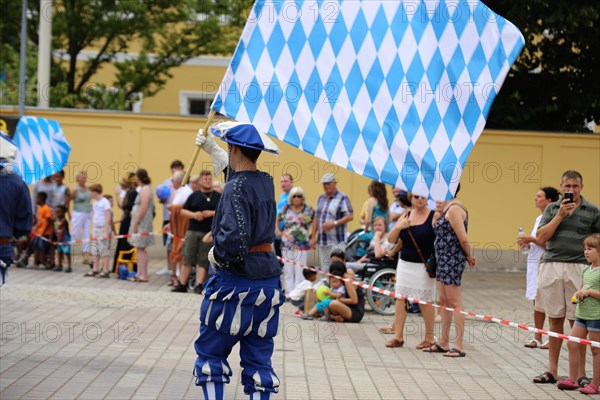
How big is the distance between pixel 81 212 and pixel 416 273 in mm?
9309

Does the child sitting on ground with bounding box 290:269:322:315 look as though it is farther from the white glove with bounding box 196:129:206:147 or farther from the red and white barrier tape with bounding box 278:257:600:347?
the white glove with bounding box 196:129:206:147

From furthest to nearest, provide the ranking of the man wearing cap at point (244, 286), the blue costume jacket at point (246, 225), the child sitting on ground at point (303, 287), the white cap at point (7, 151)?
the child sitting on ground at point (303, 287) < the white cap at point (7, 151) < the man wearing cap at point (244, 286) < the blue costume jacket at point (246, 225)

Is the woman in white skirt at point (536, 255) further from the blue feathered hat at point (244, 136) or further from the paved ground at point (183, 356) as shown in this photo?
the blue feathered hat at point (244, 136)

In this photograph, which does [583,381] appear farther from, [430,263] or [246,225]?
[246,225]

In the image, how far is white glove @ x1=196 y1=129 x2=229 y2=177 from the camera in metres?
6.94

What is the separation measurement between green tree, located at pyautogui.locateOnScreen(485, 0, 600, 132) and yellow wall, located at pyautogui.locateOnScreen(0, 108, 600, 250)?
663 millimetres

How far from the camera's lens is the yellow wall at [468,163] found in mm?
21062

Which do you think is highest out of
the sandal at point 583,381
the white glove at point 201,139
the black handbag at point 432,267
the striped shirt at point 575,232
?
the white glove at point 201,139

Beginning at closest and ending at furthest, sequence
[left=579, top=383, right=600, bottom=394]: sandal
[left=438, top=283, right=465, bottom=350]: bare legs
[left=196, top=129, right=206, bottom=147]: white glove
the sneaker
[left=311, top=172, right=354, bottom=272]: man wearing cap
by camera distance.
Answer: [left=196, top=129, right=206, bottom=147]: white glove, [left=579, top=383, right=600, bottom=394]: sandal, [left=438, top=283, right=465, bottom=350]: bare legs, [left=311, top=172, right=354, bottom=272]: man wearing cap, the sneaker

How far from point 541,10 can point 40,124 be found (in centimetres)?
1001

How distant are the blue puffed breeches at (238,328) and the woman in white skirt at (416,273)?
4.72m

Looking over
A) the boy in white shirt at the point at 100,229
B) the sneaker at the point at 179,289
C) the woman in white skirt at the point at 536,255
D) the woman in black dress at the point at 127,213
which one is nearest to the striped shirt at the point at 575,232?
the woman in white skirt at the point at 536,255

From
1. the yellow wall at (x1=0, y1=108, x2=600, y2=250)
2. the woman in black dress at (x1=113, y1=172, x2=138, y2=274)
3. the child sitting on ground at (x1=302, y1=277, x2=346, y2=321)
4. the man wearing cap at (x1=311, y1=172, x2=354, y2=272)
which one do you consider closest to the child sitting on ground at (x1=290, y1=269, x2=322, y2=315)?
the child sitting on ground at (x1=302, y1=277, x2=346, y2=321)

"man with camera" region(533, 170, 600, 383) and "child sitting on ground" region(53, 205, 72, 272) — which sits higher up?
"man with camera" region(533, 170, 600, 383)
